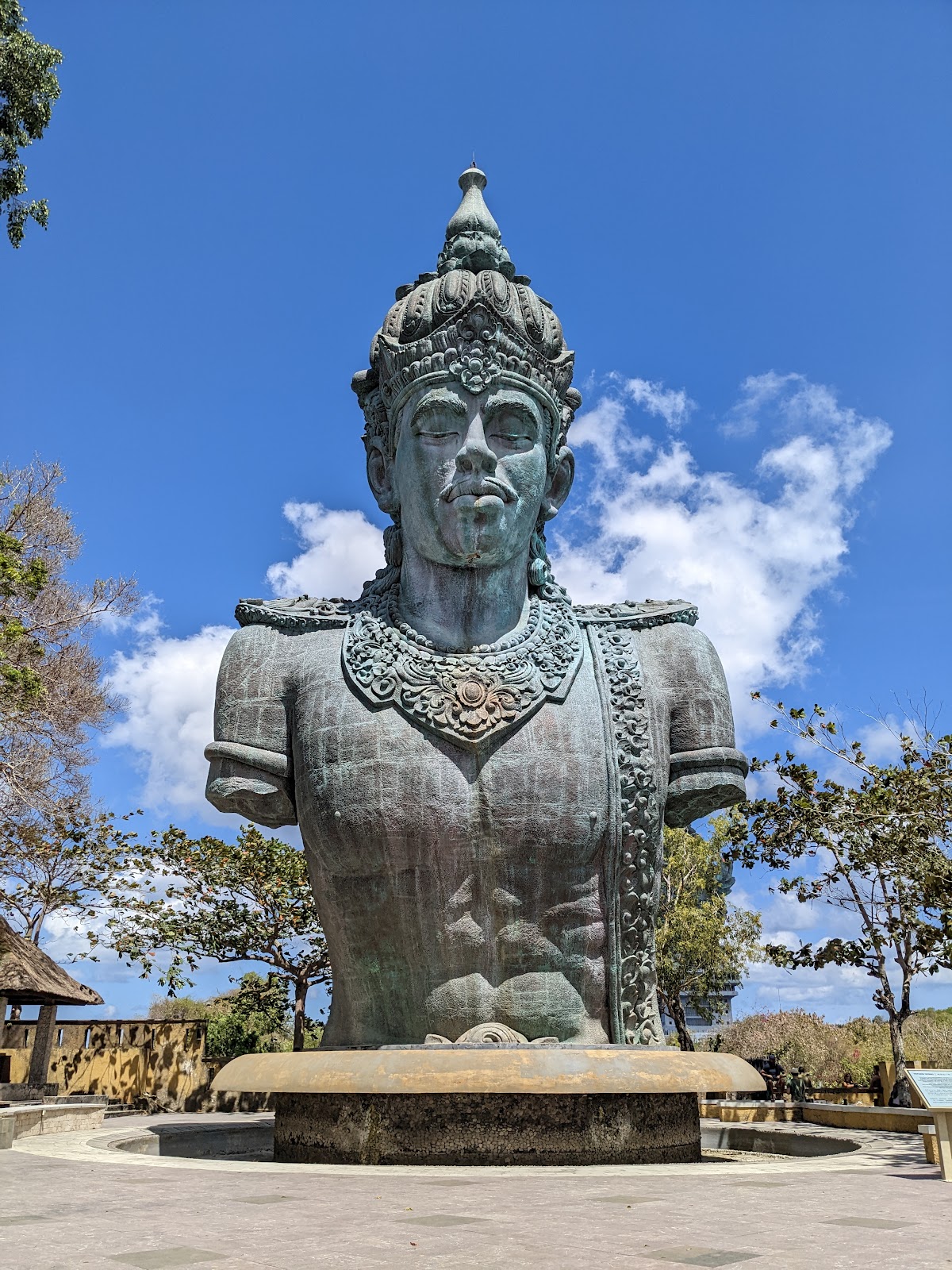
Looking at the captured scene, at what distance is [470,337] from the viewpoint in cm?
897

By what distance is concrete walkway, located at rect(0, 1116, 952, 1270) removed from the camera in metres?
3.58

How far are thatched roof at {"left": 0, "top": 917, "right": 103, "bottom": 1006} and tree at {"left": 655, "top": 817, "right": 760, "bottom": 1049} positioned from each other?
13.9 meters

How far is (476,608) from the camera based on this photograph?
29.4 ft

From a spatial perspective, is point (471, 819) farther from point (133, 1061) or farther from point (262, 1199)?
point (133, 1061)

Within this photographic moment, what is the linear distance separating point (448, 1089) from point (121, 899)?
65.5 ft

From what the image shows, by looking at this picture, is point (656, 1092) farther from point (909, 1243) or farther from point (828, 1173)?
point (909, 1243)

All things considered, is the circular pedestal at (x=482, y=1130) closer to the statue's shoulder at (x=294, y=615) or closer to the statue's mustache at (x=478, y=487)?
the statue's shoulder at (x=294, y=615)

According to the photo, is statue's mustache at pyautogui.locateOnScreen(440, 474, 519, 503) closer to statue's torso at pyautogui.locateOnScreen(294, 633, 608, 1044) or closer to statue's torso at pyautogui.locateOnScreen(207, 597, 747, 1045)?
statue's torso at pyautogui.locateOnScreen(207, 597, 747, 1045)

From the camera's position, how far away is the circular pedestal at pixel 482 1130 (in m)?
6.77

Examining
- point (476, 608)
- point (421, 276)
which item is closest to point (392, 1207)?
point (476, 608)

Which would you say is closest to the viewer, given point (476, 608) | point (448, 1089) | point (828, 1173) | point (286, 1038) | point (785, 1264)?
point (785, 1264)

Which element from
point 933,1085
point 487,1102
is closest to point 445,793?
point 487,1102

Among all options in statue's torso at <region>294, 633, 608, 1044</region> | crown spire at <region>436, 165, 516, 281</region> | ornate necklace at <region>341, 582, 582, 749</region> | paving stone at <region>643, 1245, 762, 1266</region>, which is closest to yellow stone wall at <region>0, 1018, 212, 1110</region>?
statue's torso at <region>294, 633, 608, 1044</region>

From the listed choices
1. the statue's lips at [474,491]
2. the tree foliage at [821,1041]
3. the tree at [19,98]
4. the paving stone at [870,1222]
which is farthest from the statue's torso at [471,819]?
the tree foliage at [821,1041]
